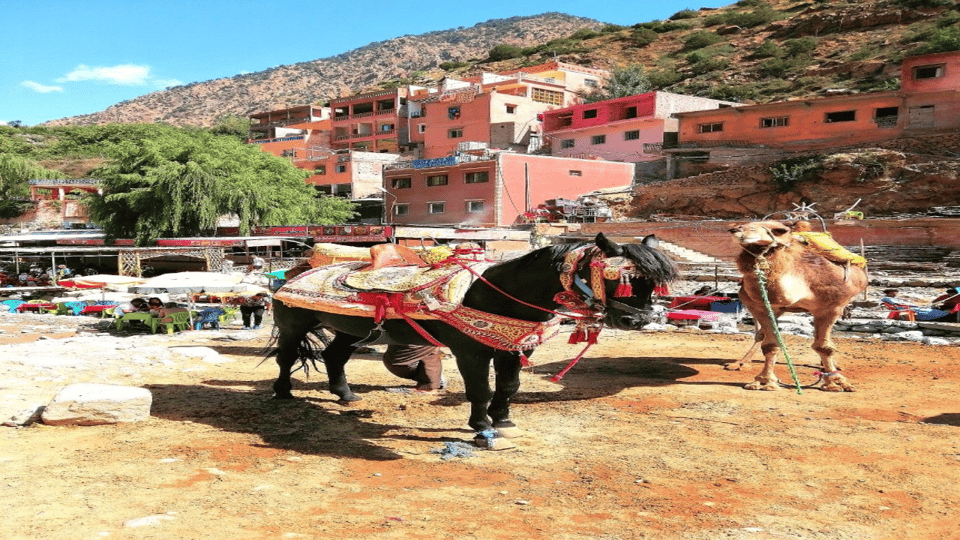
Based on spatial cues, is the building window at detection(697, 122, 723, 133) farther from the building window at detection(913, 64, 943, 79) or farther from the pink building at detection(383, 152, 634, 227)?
the building window at detection(913, 64, 943, 79)

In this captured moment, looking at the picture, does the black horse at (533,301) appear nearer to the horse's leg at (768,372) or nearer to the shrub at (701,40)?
the horse's leg at (768,372)

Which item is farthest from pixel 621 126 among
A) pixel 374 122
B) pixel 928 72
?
pixel 374 122

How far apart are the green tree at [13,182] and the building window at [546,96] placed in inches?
1544

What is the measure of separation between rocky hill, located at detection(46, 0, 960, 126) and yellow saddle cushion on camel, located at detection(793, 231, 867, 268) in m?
48.1

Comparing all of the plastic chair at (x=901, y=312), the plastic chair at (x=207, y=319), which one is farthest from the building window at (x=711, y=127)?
the plastic chair at (x=207, y=319)

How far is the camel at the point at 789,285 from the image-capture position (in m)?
9.77

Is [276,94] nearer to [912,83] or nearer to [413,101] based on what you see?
[413,101]

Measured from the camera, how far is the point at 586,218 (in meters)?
38.8

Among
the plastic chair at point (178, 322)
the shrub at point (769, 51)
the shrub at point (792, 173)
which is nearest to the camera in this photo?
the plastic chair at point (178, 322)

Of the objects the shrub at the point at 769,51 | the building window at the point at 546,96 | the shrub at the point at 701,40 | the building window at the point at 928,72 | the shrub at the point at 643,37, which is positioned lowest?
the building window at the point at 928,72

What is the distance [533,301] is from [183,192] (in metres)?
35.3

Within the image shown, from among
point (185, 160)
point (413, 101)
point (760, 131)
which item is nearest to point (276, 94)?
point (413, 101)

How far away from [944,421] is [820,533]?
434 centimetres

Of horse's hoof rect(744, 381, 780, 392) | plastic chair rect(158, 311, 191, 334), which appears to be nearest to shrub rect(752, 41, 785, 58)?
plastic chair rect(158, 311, 191, 334)
